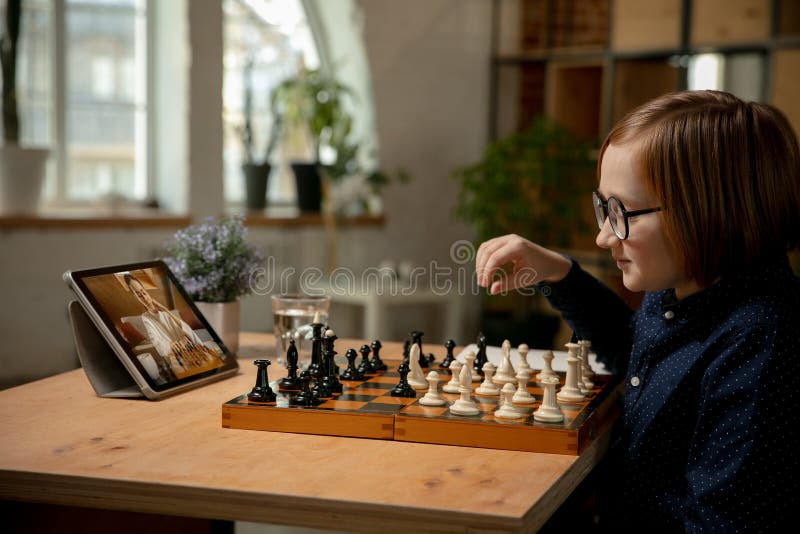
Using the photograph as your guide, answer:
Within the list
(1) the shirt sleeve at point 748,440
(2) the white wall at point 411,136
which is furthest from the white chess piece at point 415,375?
(2) the white wall at point 411,136

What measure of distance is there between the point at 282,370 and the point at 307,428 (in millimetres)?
473

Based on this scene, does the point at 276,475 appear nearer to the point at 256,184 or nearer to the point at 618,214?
the point at 618,214

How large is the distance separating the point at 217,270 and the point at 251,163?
350 centimetres

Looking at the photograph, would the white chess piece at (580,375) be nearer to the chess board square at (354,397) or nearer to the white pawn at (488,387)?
the white pawn at (488,387)

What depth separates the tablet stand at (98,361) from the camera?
1.50 metres

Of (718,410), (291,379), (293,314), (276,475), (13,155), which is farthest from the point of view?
(13,155)

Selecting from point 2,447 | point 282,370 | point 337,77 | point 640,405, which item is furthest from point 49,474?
point 337,77

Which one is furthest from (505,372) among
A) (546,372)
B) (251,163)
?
(251,163)

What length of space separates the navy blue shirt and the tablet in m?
0.71

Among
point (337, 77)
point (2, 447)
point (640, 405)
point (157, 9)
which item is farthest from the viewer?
point (337, 77)

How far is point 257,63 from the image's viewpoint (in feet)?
18.3

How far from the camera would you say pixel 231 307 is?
1883 mm

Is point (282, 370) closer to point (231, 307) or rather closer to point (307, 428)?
point (231, 307)

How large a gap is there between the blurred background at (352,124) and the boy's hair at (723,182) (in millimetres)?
3484
